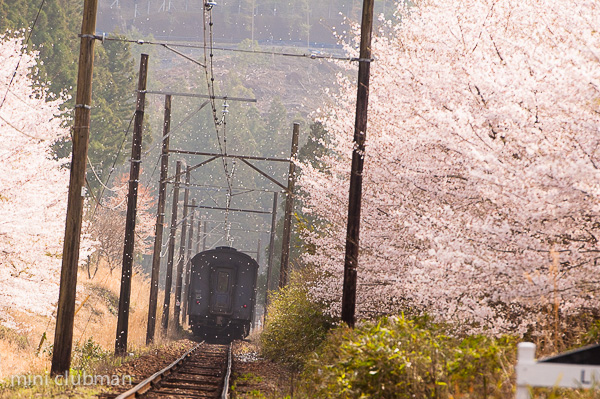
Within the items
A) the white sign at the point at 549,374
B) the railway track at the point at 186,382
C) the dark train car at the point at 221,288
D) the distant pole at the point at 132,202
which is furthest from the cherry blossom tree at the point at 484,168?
the dark train car at the point at 221,288

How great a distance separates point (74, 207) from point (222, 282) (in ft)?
66.9

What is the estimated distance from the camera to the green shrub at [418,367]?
6.55 m

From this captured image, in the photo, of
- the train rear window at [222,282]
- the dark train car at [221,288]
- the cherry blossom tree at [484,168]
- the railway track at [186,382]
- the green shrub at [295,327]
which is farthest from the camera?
the train rear window at [222,282]

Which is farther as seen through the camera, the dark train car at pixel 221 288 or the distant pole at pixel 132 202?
the dark train car at pixel 221 288

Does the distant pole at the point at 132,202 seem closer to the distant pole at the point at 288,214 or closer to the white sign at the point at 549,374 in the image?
the distant pole at the point at 288,214

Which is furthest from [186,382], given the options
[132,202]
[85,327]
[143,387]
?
[85,327]

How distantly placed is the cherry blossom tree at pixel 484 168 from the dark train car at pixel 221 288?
55.4ft

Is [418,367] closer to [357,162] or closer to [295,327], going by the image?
[357,162]

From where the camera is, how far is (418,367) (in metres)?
6.91

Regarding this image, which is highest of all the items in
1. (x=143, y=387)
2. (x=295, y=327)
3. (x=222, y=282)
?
(x=222, y=282)

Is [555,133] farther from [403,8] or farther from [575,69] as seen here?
[403,8]

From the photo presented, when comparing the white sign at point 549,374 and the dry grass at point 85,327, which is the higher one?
the white sign at point 549,374

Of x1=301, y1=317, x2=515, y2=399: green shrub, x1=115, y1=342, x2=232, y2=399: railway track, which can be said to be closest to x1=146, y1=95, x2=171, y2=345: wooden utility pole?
x1=115, y1=342, x2=232, y2=399: railway track

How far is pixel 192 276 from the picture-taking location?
104ft
